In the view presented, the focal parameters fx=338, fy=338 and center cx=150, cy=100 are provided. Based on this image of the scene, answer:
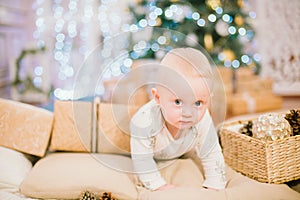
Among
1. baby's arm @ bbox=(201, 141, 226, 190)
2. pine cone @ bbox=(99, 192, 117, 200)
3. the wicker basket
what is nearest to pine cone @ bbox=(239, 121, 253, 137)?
the wicker basket

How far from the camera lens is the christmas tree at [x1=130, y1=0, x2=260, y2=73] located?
2498mm

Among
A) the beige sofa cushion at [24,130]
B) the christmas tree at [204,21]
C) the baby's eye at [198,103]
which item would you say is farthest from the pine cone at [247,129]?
the christmas tree at [204,21]

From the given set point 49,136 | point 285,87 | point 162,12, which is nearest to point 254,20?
point 285,87

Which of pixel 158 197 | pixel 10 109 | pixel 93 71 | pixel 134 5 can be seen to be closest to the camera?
pixel 158 197

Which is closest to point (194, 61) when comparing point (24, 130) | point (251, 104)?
point (24, 130)

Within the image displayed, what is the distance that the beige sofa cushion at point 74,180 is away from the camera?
38.8 inches

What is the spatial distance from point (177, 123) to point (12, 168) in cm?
55

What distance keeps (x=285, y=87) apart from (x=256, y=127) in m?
2.02

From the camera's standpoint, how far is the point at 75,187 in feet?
3.23

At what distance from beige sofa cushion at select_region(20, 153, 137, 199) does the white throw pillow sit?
4 centimetres

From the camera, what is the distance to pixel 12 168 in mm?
1076

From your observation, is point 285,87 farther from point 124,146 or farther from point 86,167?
point 86,167

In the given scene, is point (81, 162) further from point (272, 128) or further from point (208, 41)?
point (208, 41)

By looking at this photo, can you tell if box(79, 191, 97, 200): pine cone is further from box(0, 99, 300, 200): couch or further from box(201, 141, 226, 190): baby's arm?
box(201, 141, 226, 190): baby's arm
